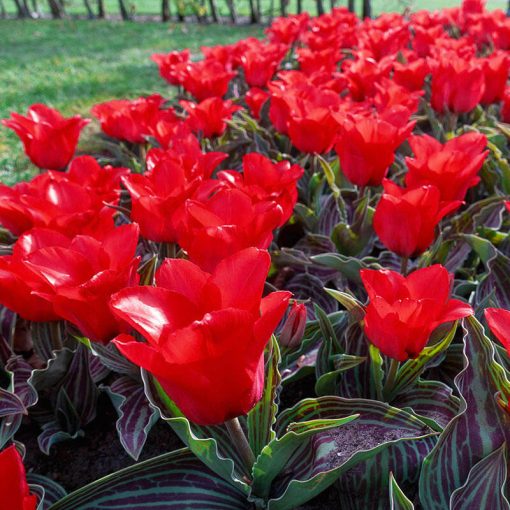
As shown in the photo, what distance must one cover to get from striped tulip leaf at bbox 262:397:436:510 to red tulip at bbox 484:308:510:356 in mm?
254

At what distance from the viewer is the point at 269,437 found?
1.24m

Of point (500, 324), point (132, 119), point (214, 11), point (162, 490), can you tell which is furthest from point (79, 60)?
point (500, 324)

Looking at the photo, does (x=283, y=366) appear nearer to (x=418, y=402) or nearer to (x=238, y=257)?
(x=418, y=402)

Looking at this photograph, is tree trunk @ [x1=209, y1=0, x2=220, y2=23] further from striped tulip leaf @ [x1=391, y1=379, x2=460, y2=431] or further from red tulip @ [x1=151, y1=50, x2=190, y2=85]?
striped tulip leaf @ [x1=391, y1=379, x2=460, y2=431]

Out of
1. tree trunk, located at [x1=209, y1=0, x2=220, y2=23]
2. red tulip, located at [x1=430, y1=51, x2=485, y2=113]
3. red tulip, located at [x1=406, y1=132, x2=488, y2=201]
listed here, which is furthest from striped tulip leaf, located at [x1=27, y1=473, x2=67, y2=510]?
tree trunk, located at [x1=209, y1=0, x2=220, y2=23]

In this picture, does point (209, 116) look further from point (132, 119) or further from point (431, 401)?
point (431, 401)

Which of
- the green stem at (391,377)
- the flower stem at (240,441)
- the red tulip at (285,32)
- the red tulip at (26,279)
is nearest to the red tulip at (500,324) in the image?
the green stem at (391,377)

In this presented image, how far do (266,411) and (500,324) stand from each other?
18.6 inches

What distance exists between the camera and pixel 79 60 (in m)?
8.84

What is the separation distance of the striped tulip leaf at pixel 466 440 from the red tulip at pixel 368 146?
801 mm

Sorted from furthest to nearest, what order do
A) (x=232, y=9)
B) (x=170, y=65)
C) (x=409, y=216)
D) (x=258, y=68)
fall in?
(x=232, y=9) < (x=170, y=65) < (x=258, y=68) < (x=409, y=216)

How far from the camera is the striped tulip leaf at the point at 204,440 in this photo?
1072 millimetres

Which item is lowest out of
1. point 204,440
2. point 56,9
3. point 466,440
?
point 56,9

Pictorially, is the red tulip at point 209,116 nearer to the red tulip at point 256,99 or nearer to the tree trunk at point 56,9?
the red tulip at point 256,99
